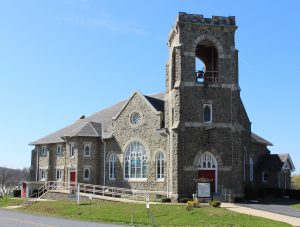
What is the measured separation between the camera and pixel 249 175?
47.2 metres

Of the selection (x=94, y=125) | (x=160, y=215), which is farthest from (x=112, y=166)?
(x=160, y=215)

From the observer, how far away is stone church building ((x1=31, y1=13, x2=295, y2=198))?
39.2 m

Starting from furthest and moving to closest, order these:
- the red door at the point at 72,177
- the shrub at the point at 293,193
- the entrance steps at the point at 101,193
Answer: the red door at the point at 72,177
the shrub at the point at 293,193
the entrance steps at the point at 101,193

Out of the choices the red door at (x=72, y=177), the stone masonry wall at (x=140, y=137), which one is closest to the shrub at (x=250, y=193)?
the stone masonry wall at (x=140, y=137)

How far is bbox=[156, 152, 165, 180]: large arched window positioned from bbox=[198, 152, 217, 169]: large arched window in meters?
4.33

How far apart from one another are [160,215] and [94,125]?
23.3 metres

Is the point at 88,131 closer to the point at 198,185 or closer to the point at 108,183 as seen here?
the point at 108,183

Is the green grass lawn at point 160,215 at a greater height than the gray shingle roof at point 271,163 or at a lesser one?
lesser

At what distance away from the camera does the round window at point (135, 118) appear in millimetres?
45594

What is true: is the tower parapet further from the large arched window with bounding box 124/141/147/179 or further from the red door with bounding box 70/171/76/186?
the red door with bounding box 70/171/76/186

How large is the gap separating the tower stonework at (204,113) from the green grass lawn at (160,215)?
22.5 ft

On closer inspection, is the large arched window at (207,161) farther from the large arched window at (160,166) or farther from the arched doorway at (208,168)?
the large arched window at (160,166)

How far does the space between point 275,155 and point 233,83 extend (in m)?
15.1

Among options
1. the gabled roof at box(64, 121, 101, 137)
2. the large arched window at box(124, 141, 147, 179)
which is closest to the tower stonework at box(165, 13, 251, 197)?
the large arched window at box(124, 141, 147, 179)
